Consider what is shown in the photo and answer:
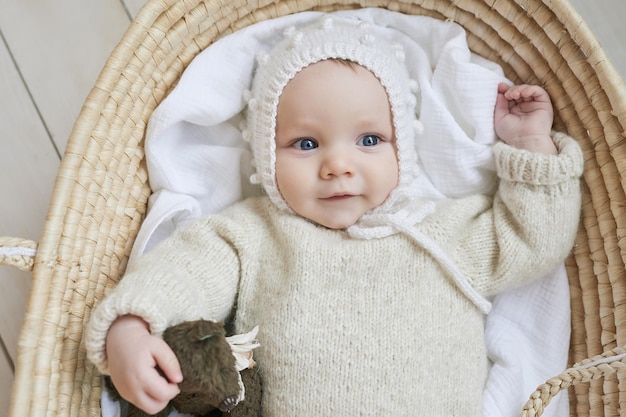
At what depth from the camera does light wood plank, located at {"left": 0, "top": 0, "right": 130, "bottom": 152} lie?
147 cm

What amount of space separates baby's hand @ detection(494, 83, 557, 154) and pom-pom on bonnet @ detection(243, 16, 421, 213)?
17 centimetres

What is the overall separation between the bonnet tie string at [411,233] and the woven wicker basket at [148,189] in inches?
7.1

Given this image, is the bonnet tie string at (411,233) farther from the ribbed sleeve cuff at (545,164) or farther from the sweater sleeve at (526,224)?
the ribbed sleeve cuff at (545,164)

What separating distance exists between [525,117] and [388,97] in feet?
0.88

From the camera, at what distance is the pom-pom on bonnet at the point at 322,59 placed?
42.7 inches

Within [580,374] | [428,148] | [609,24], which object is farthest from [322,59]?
[609,24]

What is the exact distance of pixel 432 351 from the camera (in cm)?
104

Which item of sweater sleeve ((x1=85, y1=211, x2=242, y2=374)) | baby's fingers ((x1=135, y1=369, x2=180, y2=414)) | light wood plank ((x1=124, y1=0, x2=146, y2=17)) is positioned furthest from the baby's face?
light wood plank ((x1=124, y1=0, x2=146, y2=17))

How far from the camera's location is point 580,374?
39.3 inches

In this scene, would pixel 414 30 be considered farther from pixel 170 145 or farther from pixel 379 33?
pixel 170 145

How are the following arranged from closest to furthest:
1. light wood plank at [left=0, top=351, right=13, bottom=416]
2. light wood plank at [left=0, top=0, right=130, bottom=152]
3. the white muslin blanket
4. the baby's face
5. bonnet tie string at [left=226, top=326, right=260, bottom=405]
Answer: bonnet tie string at [left=226, top=326, right=260, bottom=405]
the baby's face
the white muslin blanket
light wood plank at [left=0, top=351, right=13, bottom=416]
light wood plank at [left=0, top=0, right=130, bottom=152]

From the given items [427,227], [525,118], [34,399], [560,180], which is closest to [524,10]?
[525,118]

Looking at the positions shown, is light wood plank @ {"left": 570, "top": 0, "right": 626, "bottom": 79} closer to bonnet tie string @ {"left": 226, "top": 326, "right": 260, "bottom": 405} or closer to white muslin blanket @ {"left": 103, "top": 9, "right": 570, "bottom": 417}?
white muslin blanket @ {"left": 103, "top": 9, "right": 570, "bottom": 417}

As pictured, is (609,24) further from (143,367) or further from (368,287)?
(143,367)
